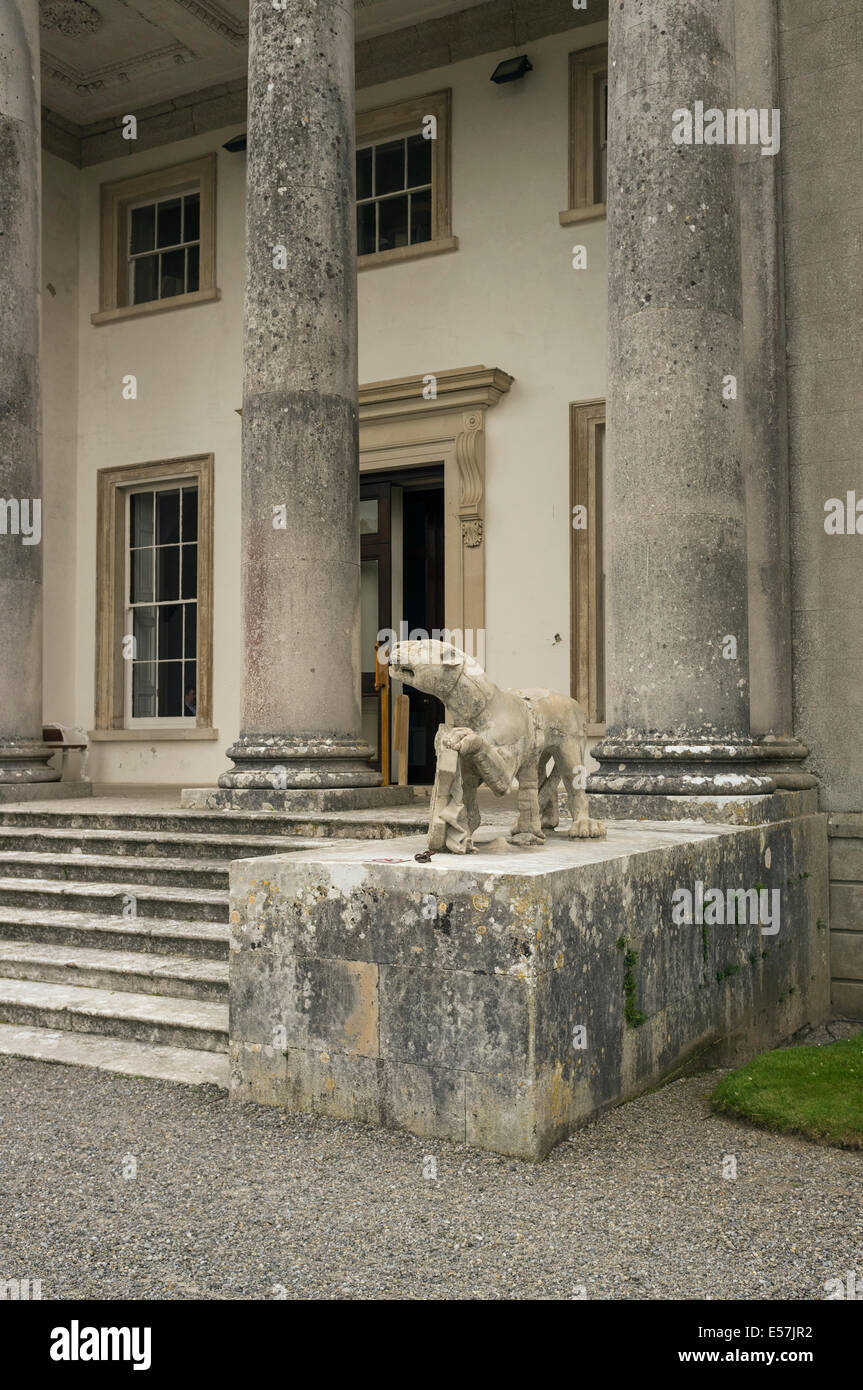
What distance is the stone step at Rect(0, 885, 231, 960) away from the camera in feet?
18.7

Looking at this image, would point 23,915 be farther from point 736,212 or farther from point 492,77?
point 492,77

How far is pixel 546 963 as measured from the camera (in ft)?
12.2

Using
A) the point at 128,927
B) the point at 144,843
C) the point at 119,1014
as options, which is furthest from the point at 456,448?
the point at 119,1014

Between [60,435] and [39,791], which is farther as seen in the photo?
[60,435]

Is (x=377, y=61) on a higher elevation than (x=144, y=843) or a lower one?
higher

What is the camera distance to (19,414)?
881cm

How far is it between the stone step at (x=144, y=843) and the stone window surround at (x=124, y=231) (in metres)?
7.03

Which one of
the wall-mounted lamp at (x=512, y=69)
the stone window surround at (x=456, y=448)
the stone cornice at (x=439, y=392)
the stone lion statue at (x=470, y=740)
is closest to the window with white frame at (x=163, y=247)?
the stone cornice at (x=439, y=392)

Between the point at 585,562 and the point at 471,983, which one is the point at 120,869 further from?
the point at 585,562

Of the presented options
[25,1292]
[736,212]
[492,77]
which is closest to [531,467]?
[492,77]

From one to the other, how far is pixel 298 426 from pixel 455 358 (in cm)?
408

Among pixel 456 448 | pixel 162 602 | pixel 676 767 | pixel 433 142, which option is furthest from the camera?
pixel 162 602

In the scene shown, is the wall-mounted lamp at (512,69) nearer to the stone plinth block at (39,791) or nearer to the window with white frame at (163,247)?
the window with white frame at (163,247)

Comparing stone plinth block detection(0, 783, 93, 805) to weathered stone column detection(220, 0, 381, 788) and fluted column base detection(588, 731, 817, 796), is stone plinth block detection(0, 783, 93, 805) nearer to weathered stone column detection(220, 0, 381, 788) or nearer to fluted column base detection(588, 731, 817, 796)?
weathered stone column detection(220, 0, 381, 788)
